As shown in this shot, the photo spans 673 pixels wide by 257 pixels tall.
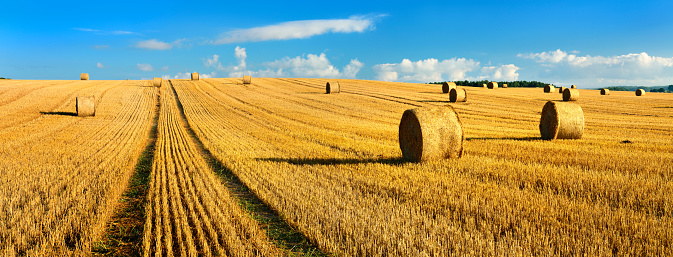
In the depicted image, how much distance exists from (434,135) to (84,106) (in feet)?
63.0

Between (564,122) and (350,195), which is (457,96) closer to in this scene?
(564,122)

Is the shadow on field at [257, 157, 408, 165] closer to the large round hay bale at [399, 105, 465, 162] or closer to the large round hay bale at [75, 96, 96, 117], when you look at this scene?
the large round hay bale at [399, 105, 465, 162]

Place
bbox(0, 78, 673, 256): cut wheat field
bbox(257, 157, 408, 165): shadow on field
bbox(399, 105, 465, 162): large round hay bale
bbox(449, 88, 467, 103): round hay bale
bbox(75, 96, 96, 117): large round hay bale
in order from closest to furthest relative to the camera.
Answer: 1. bbox(0, 78, 673, 256): cut wheat field
2. bbox(399, 105, 465, 162): large round hay bale
3. bbox(257, 157, 408, 165): shadow on field
4. bbox(75, 96, 96, 117): large round hay bale
5. bbox(449, 88, 467, 103): round hay bale

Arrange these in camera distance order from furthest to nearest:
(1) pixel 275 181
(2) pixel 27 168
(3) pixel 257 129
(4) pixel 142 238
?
(3) pixel 257 129, (2) pixel 27 168, (1) pixel 275 181, (4) pixel 142 238

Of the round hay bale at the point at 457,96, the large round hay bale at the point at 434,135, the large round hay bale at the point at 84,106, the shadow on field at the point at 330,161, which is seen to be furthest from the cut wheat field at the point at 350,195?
the round hay bale at the point at 457,96

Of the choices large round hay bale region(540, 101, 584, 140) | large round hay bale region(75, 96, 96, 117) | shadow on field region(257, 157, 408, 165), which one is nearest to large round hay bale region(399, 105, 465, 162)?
shadow on field region(257, 157, 408, 165)

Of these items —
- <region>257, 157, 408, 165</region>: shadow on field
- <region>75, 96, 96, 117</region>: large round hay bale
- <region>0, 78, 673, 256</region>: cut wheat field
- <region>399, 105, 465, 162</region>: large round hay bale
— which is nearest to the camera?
<region>0, 78, 673, 256</region>: cut wheat field

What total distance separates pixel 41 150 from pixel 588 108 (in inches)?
1163

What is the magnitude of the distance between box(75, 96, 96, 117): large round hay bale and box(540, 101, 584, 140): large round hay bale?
2121cm

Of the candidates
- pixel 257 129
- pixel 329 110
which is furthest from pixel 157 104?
pixel 257 129

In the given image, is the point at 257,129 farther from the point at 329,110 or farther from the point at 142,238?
the point at 142,238

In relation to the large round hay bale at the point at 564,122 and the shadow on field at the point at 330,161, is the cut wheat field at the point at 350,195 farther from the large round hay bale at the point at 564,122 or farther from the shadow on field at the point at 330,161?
the large round hay bale at the point at 564,122

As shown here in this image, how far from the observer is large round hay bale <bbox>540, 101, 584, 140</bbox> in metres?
12.9

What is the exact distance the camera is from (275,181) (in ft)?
25.4
